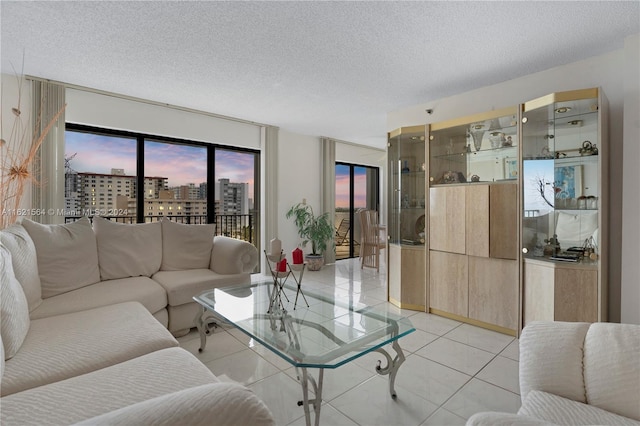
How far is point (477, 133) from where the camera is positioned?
3.08m

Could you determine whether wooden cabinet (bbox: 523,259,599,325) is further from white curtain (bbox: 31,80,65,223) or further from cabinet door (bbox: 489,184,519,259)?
white curtain (bbox: 31,80,65,223)

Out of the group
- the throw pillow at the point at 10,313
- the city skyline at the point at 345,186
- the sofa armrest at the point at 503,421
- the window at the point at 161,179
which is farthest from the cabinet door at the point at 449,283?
the city skyline at the point at 345,186

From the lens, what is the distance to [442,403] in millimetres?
1767

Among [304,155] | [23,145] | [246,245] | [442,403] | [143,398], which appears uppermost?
[304,155]

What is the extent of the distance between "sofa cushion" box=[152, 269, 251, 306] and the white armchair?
2389 mm

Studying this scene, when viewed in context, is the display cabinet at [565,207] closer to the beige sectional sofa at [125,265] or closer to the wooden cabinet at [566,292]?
the wooden cabinet at [566,292]

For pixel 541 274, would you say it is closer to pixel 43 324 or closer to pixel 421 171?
pixel 421 171

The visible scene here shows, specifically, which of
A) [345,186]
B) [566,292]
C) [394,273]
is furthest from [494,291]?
[345,186]

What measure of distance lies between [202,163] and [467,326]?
160 inches

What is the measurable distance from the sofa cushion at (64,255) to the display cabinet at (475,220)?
10.6 ft

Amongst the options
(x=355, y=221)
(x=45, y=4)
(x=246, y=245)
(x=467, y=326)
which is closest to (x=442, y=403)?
(x=467, y=326)

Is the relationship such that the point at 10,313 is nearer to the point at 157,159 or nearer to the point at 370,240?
the point at 157,159

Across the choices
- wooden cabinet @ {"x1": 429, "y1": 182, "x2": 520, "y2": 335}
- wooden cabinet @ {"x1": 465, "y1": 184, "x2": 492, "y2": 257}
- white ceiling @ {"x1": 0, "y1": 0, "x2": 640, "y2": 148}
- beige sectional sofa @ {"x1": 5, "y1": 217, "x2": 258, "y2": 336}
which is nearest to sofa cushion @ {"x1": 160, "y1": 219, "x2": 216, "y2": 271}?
beige sectional sofa @ {"x1": 5, "y1": 217, "x2": 258, "y2": 336}

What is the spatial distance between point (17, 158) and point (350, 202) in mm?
5178
